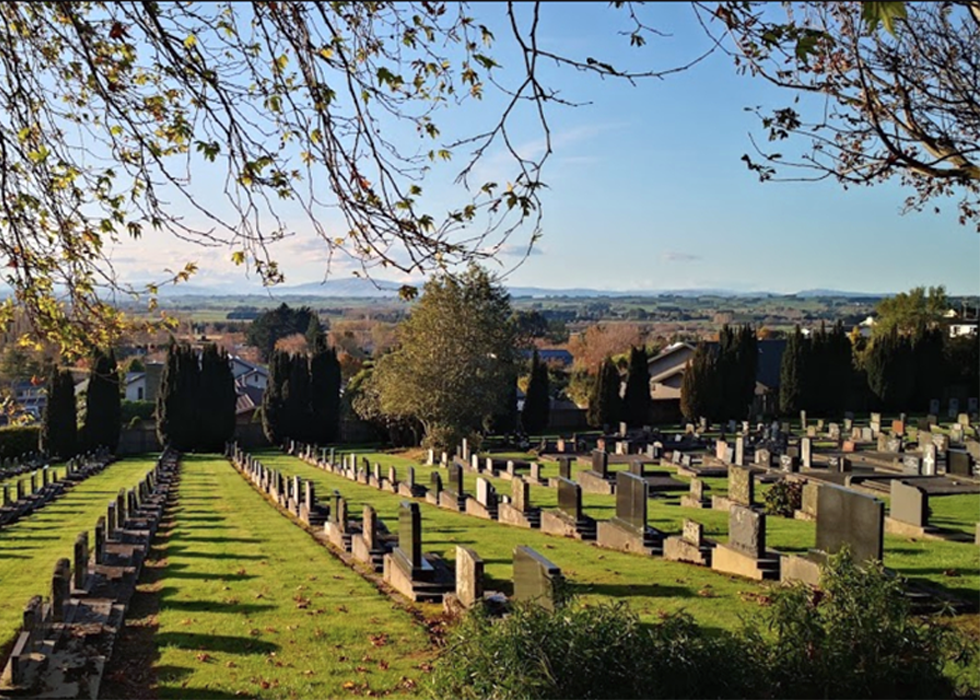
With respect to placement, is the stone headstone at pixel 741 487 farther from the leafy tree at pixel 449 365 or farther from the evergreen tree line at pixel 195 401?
A: the evergreen tree line at pixel 195 401

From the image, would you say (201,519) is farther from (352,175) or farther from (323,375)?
(323,375)

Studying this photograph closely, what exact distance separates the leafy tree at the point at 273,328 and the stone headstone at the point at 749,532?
112 meters

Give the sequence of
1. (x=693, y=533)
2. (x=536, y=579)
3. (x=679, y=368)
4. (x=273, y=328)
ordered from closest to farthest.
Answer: (x=536, y=579) < (x=693, y=533) < (x=679, y=368) < (x=273, y=328)

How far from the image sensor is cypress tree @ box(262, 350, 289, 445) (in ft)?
178

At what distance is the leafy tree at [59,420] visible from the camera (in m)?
47.2

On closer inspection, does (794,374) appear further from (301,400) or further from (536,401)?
(301,400)

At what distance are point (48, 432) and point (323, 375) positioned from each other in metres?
15.4

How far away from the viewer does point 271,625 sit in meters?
10.8


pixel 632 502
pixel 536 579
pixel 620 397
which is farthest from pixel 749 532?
pixel 620 397

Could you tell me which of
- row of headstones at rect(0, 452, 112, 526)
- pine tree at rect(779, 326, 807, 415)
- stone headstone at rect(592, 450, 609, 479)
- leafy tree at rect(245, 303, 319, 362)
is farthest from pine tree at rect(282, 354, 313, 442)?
leafy tree at rect(245, 303, 319, 362)

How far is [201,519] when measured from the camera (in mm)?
21750

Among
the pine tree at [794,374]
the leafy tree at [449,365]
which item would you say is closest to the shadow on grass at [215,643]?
the leafy tree at [449,365]

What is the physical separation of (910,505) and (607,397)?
1431 inches

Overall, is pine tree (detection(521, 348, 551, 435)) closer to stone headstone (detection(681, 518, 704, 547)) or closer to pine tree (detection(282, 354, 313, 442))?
pine tree (detection(282, 354, 313, 442))
